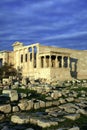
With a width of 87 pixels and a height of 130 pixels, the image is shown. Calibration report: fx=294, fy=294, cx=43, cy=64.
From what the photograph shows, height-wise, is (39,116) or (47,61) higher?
(47,61)

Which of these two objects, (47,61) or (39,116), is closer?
(39,116)

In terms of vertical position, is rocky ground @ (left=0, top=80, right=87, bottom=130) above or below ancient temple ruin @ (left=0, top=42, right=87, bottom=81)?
below

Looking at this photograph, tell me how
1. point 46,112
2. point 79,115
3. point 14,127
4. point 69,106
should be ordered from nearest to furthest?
point 14,127, point 79,115, point 46,112, point 69,106

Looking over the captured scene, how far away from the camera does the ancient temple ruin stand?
5722 centimetres

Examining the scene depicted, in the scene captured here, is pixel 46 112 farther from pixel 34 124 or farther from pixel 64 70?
pixel 64 70

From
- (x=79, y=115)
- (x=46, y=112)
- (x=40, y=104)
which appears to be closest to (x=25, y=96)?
(x=40, y=104)

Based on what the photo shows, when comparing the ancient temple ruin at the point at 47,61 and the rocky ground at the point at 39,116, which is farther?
the ancient temple ruin at the point at 47,61

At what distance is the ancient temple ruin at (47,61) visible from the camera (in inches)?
2253

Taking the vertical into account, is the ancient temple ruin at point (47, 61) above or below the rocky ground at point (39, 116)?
above

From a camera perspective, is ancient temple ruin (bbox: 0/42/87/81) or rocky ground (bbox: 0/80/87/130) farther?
ancient temple ruin (bbox: 0/42/87/81)

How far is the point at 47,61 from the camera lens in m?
61.2

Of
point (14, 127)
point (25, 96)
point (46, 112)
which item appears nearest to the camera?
point (14, 127)

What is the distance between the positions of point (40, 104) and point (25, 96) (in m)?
3.26

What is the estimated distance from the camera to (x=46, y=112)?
16.4 meters
